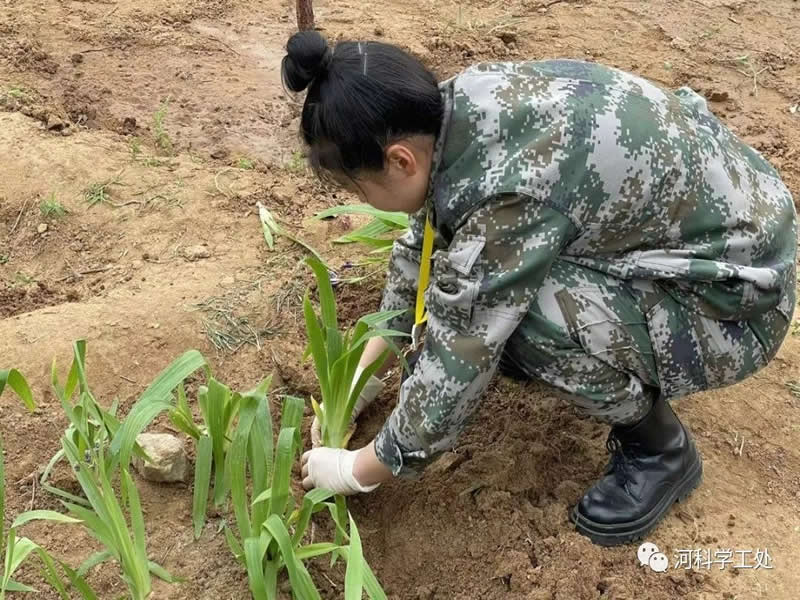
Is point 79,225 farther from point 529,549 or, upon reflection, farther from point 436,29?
point 436,29

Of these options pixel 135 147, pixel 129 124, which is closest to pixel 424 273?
pixel 135 147

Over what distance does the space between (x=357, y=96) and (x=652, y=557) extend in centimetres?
109

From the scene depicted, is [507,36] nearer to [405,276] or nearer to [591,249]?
[405,276]

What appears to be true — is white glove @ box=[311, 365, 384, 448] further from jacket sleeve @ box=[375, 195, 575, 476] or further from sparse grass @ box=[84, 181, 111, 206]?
sparse grass @ box=[84, 181, 111, 206]

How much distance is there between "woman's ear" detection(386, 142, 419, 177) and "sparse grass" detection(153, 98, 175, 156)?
1746 mm

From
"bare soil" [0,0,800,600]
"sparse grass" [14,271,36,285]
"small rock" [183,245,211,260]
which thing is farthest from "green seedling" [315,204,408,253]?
"sparse grass" [14,271,36,285]

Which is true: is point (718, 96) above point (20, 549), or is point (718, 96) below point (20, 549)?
below

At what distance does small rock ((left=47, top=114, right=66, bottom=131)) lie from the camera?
3.04 meters

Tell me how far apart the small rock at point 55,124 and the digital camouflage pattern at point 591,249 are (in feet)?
6.21

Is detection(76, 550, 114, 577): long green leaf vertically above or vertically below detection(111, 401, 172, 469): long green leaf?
below

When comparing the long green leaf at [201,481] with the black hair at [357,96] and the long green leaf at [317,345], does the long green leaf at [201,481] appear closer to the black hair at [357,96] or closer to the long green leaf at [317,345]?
the long green leaf at [317,345]

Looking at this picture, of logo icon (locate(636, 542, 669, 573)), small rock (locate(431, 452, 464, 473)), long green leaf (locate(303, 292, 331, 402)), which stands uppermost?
long green leaf (locate(303, 292, 331, 402))

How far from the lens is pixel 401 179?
1.51 m

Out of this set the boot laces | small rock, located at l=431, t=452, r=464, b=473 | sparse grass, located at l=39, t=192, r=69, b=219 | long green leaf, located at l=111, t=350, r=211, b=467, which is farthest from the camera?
sparse grass, located at l=39, t=192, r=69, b=219
